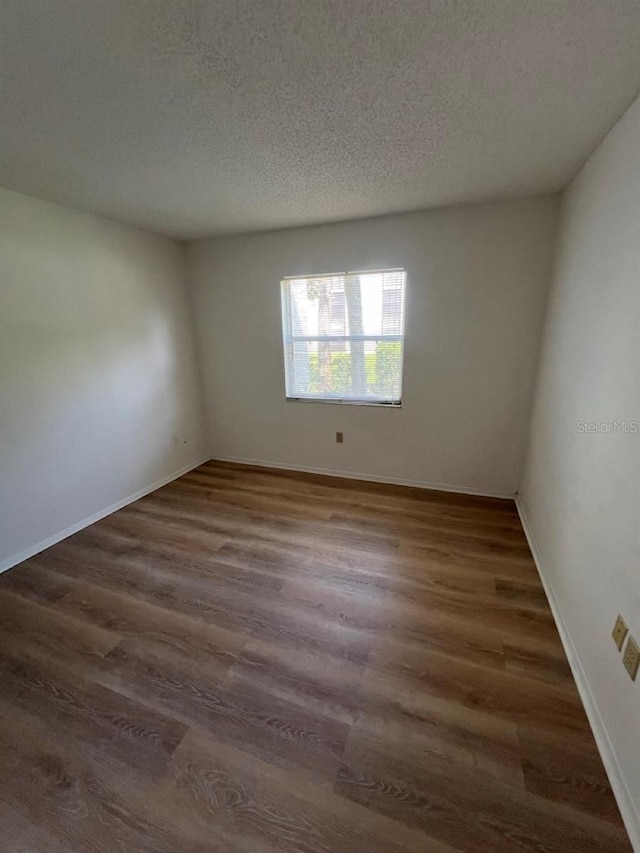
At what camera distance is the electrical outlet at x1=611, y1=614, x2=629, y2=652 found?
3.62 ft

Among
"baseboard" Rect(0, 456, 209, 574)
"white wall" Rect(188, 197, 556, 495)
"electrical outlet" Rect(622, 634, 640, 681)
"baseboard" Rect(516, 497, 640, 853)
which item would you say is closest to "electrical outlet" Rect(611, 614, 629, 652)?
"electrical outlet" Rect(622, 634, 640, 681)

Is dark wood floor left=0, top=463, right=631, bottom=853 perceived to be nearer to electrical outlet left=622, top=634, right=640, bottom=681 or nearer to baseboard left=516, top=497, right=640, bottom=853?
baseboard left=516, top=497, right=640, bottom=853

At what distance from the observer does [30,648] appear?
1.59 m

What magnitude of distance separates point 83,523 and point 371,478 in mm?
2451

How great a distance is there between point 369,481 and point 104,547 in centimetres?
223

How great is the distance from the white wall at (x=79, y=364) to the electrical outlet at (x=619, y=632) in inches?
125

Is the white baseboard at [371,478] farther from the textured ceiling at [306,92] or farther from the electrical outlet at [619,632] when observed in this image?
the textured ceiling at [306,92]

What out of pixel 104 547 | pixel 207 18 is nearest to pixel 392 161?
pixel 207 18

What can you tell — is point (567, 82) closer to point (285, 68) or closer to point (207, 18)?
point (285, 68)

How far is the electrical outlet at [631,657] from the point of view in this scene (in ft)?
3.37

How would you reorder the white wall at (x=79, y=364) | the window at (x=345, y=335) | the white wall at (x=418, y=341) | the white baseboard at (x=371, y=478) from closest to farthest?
the white wall at (x=79, y=364)
the white wall at (x=418, y=341)
the window at (x=345, y=335)
the white baseboard at (x=371, y=478)

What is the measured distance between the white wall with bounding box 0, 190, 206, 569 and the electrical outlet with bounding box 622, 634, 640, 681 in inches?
125

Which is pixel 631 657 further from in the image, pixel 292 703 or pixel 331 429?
pixel 331 429

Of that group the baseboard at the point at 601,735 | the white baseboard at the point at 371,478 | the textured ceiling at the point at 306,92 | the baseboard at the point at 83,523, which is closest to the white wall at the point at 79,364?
the baseboard at the point at 83,523
